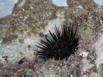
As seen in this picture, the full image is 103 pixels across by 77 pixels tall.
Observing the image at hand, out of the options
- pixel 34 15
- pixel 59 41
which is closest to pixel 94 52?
pixel 59 41

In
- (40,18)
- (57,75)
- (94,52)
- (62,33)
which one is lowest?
(57,75)

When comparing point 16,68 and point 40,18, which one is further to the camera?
point 40,18

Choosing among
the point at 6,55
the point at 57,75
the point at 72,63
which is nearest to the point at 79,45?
the point at 72,63

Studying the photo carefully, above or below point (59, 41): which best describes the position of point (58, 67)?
below

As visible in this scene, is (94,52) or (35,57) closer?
(94,52)

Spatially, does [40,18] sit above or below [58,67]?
above

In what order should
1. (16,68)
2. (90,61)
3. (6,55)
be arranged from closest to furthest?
(90,61), (16,68), (6,55)

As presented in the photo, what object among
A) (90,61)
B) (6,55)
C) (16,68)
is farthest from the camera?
(6,55)

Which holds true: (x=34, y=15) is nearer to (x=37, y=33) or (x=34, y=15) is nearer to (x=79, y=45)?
(x=37, y=33)

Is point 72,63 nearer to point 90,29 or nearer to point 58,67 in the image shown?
point 58,67
